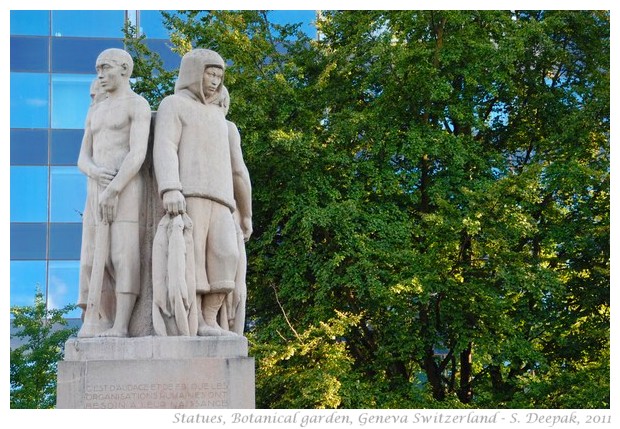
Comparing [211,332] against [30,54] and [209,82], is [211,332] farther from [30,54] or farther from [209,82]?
[30,54]

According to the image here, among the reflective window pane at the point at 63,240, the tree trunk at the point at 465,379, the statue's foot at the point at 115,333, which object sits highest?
the reflective window pane at the point at 63,240

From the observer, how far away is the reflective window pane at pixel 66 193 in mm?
35531

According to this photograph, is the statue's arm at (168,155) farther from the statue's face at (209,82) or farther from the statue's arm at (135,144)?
the statue's face at (209,82)

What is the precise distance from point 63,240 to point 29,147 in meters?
2.64

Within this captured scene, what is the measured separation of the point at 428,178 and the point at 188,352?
545 inches

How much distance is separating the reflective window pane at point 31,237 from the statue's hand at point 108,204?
23288 millimetres

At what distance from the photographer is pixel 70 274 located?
35.5 meters

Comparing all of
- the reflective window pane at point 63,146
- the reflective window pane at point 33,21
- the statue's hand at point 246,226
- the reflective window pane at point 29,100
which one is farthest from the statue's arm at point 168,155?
the reflective window pane at point 33,21

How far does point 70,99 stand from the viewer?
36.3 meters

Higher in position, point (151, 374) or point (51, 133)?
point (51, 133)

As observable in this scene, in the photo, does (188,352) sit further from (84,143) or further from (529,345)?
(529,345)

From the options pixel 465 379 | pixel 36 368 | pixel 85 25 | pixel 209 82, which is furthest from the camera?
pixel 85 25

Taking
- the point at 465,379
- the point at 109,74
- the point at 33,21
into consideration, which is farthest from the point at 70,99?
A: the point at 109,74
